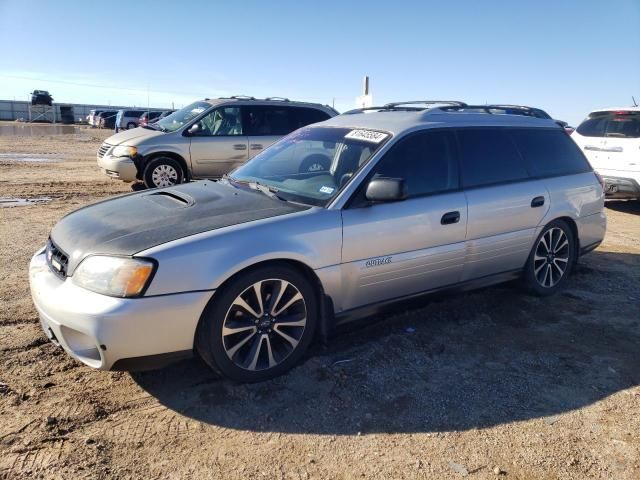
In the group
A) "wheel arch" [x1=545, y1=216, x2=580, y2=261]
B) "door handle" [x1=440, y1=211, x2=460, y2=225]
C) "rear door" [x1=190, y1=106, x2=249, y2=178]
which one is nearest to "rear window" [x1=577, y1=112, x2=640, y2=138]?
"wheel arch" [x1=545, y1=216, x2=580, y2=261]

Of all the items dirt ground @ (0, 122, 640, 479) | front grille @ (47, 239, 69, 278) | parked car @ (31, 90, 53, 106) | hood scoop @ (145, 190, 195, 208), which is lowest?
dirt ground @ (0, 122, 640, 479)

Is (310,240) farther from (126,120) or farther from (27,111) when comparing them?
(27,111)

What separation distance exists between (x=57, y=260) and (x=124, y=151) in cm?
691

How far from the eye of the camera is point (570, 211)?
5.19m

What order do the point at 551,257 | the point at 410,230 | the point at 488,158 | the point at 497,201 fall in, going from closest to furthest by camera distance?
the point at 410,230 < the point at 497,201 < the point at 488,158 < the point at 551,257

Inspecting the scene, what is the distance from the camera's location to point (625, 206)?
10.7 metres

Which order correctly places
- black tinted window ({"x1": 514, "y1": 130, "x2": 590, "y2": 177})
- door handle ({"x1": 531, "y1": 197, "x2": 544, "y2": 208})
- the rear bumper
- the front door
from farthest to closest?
the rear bumper < black tinted window ({"x1": 514, "y1": 130, "x2": 590, "y2": 177}) < door handle ({"x1": 531, "y1": 197, "x2": 544, "y2": 208}) < the front door

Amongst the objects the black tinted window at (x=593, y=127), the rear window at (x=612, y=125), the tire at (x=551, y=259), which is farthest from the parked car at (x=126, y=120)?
the tire at (x=551, y=259)

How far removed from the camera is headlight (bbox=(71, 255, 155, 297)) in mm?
2967

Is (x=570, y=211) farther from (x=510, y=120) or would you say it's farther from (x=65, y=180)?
(x=65, y=180)

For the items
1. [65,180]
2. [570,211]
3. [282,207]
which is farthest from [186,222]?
[65,180]

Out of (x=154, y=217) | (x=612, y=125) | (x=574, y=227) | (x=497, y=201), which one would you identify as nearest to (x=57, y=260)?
(x=154, y=217)

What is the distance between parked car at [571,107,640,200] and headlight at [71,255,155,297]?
8856mm

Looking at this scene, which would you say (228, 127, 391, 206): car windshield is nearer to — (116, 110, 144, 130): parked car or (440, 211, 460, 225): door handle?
(440, 211, 460, 225): door handle
